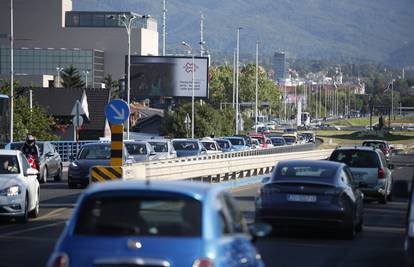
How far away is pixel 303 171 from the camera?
20.0 meters

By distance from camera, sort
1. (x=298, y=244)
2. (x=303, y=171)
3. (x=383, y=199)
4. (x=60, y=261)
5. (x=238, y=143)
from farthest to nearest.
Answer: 1. (x=238, y=143)
2. (x=383, y=199)
3. (x=303, y=171)
4. (x=298, y=244)
5. (x=60, y=261)

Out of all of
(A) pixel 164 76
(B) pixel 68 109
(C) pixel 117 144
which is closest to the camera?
(C) pixel 117 144

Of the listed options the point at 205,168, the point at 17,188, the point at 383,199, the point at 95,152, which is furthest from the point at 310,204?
the point at 95,152

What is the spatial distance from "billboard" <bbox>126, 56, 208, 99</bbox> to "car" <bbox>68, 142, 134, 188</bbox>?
63.0 metres

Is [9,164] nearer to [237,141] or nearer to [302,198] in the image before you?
[302,198]

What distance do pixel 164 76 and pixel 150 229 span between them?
296 ft

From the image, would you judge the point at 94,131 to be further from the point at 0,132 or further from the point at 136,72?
the point at 0,132

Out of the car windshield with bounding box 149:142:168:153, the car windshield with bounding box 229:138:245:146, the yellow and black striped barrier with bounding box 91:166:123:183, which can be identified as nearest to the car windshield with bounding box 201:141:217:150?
the car windshield with bounding box 149:142:168:153

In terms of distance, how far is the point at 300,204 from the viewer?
62.4 feet

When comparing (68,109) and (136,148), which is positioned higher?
(68,109)

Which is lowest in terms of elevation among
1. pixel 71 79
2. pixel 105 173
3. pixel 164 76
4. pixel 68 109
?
pixel 105 173

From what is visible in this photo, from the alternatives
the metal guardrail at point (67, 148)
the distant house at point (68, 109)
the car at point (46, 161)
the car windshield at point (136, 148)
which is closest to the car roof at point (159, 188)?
the car at point (46, 161)

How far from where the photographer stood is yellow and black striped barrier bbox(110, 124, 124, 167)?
943 inches

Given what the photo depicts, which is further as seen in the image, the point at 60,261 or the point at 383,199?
the point at 383,199
